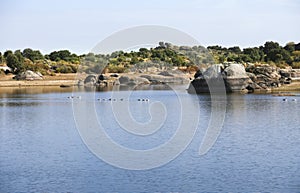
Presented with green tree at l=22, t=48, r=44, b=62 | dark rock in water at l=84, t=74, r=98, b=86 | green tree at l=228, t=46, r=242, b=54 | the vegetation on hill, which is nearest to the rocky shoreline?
dark rock in water at l=84, t=74, r=98, b=86

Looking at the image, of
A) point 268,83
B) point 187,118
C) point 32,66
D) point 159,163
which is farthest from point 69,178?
point 32,66

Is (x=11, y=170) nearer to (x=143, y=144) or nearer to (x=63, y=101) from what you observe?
(x=143, y=144)

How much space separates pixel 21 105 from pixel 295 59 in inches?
3521

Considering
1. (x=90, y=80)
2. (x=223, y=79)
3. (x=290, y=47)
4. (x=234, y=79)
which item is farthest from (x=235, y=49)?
(x=223, y=79)

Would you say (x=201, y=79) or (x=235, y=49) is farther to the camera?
(x=235, y=49)

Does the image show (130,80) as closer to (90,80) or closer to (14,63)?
(90,80)

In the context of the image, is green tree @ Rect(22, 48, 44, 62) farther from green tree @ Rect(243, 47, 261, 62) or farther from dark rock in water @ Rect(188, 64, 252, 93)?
dark rock in water @ Rect(188, 64, 252, 93)

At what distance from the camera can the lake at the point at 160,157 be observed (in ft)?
77.5

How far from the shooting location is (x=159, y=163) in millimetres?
28172

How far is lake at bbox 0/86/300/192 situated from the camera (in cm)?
2361

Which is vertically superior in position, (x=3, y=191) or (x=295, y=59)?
(x=295, y=59)

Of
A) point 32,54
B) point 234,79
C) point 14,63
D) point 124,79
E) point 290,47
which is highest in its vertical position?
point 290,47

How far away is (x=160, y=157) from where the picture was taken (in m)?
29.6

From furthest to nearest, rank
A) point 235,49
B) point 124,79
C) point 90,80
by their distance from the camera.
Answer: point 235,49 < point 124,79 < point 90,80
